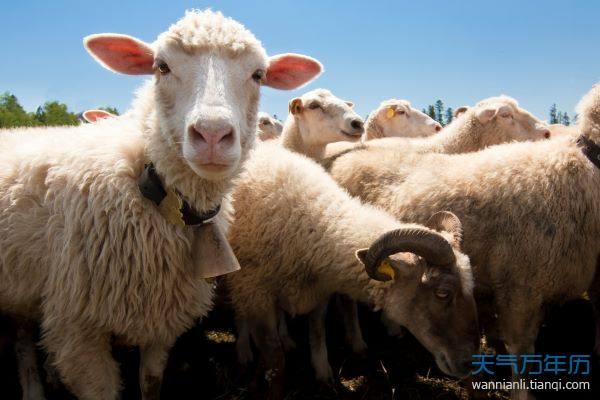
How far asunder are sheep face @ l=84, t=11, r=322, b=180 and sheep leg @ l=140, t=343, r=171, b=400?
131 cm

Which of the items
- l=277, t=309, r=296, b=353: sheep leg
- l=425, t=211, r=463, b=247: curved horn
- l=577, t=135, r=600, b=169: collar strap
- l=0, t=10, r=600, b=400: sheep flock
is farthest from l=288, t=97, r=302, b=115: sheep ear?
l=577, t=135, r=600, b=169: collar strap

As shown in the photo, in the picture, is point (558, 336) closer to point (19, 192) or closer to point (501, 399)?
point (501, 399)

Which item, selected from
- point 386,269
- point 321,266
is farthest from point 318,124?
point 386,269

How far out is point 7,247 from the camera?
289 centimetres

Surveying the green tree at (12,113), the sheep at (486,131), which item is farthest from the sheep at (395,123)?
the green tree at (12,113)

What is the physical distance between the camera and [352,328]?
4723 mm

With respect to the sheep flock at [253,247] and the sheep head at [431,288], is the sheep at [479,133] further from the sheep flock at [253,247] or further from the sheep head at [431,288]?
the sheep head at [431,288]

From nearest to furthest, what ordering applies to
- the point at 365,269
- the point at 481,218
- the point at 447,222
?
Answer: the point at 365,269, the point at 447,222, the point at 481,218

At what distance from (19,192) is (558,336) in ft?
16.6

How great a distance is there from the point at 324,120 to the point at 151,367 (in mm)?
4329

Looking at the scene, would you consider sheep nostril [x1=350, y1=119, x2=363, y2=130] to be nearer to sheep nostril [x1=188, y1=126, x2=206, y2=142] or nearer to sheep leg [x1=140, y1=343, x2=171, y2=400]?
sheep leg [x1=140, y1=343, x2=171, y2=400]

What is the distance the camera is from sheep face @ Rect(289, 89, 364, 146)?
21.2 ft

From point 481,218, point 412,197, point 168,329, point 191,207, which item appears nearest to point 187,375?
point 168,329

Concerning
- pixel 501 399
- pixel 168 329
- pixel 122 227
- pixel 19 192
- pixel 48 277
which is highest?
pixel 19 192
